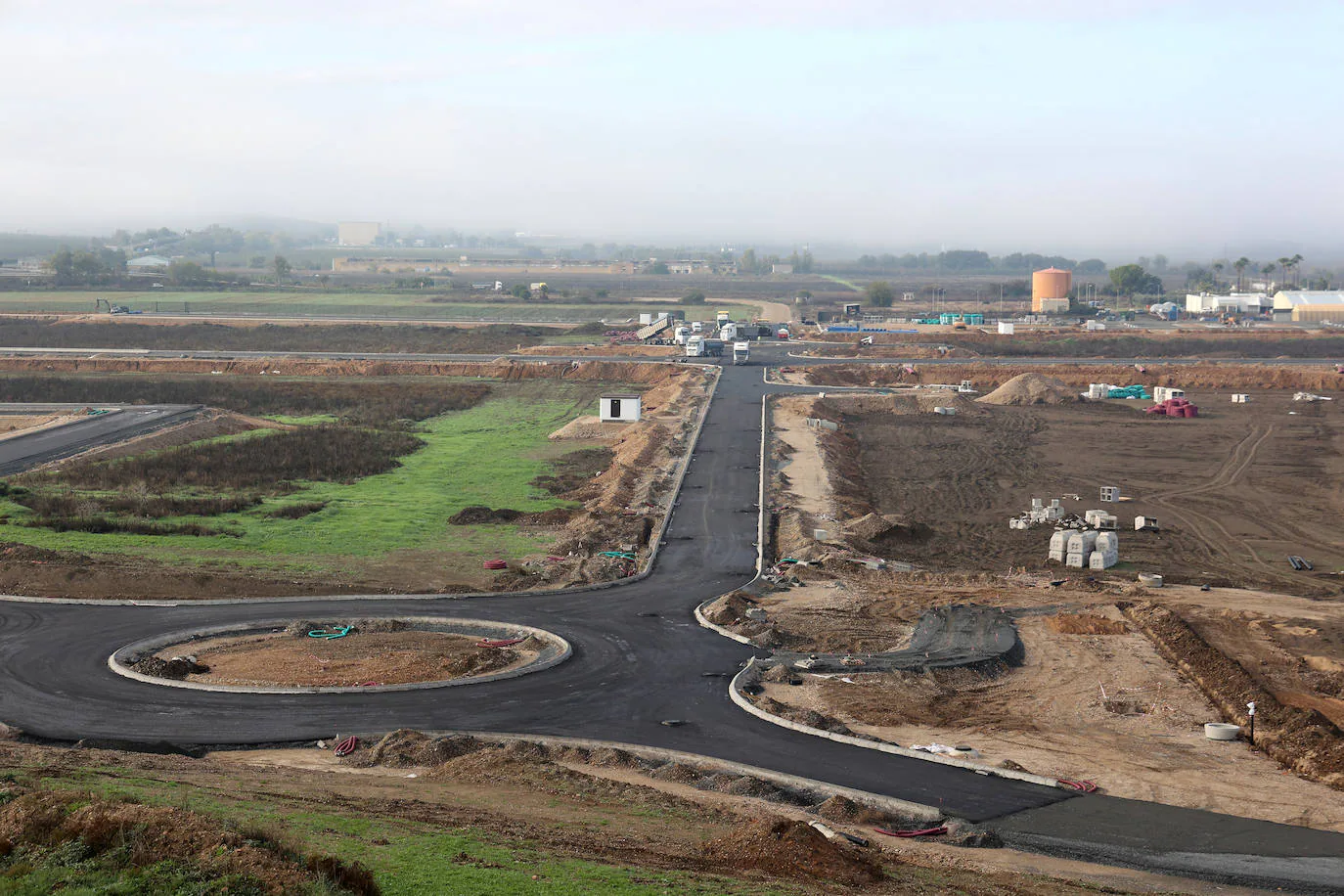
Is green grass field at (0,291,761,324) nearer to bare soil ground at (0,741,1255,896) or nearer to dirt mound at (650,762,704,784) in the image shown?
dirt mound at (650,762,704,784)

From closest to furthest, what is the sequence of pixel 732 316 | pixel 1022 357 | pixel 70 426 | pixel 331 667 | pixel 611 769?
pixel 611 769, pixel 331 667, pixel 70 426, pixel 1022 357, pixel 732 316

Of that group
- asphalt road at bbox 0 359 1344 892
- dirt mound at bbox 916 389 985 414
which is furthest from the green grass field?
asphalt road at bbox 0 359 1344 892

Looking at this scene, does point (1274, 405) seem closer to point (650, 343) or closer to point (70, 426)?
point (650, 343)

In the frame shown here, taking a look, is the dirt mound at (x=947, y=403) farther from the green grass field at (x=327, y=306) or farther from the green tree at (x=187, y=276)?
the green tree at (x=187, y=276)

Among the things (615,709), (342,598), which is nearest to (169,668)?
(342,598)

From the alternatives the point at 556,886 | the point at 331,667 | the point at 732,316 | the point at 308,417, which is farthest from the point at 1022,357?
the point at 556,886

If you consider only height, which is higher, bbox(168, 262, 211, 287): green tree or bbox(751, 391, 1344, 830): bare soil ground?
bbox(168, 262, 211, 287): green tree
